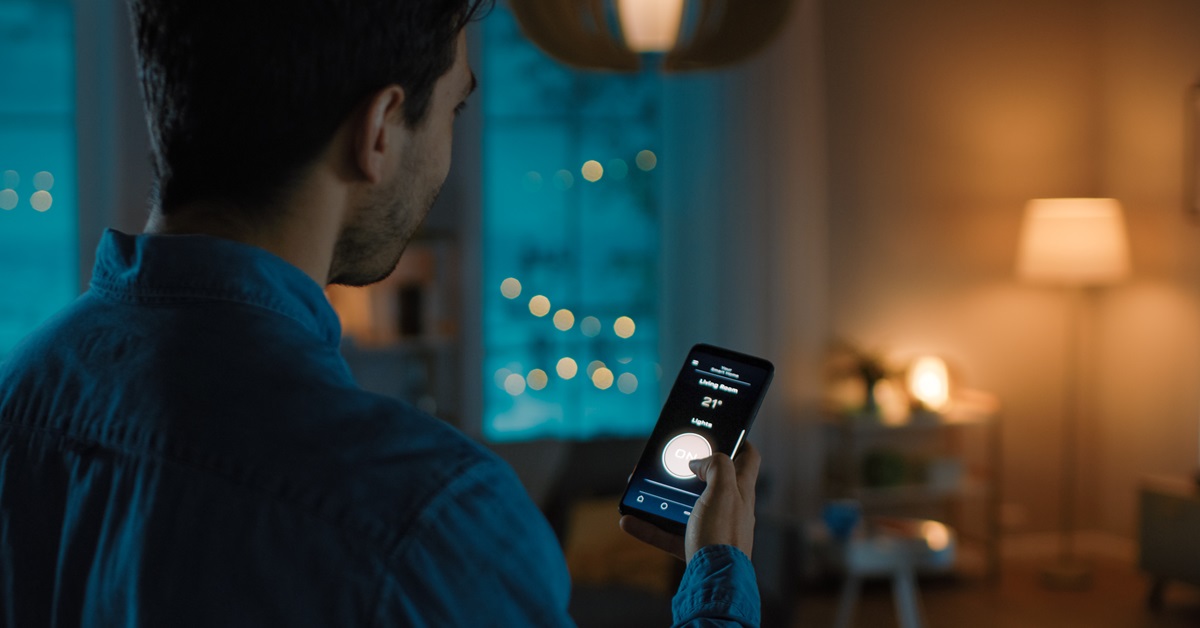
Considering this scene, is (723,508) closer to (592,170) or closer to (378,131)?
(378,131)

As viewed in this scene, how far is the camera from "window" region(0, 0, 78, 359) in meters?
4.24

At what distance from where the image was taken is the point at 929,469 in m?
4.41

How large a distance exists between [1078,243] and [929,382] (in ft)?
2.57

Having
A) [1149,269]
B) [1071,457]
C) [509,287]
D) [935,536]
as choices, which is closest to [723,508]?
[935,536]

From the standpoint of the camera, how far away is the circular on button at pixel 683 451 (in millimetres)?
1066

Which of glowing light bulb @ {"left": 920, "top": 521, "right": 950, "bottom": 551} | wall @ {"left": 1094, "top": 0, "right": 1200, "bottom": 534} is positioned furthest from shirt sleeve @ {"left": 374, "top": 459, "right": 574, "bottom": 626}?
wall @ {"left": 1094, "top": 0, "right": 1200, "bottom": 534}

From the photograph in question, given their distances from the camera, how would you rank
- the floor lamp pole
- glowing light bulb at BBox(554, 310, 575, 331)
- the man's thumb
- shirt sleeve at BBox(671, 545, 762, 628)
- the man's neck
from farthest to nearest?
glowing light bulb at BBox(554, 310, 575, 331), the floor lamp pole, the man's thumb, shirt sleeve at BBox(671, 545, 762, 628), the man's neck

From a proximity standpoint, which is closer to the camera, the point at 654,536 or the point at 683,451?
the point at 654,536

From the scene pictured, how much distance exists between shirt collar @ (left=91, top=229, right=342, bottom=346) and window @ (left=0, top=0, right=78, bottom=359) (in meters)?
4.01

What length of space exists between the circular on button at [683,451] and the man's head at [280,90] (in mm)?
519

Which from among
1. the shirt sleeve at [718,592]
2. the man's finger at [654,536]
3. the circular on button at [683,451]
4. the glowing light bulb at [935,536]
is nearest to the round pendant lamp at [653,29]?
the circular on button at [683,451]

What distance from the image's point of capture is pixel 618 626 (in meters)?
2.93

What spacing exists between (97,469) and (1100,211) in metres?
4.55

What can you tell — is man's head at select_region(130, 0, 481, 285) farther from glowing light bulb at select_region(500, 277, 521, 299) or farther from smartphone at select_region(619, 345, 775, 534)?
glowing light bulb at select_region(500, 277, 521, 299)
